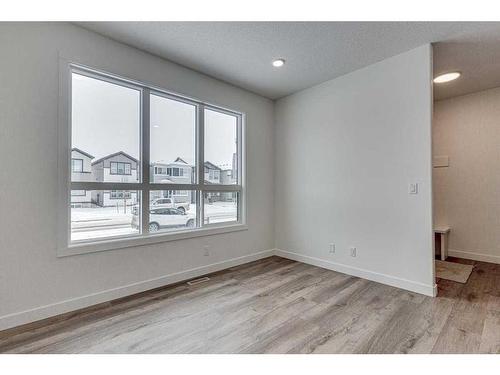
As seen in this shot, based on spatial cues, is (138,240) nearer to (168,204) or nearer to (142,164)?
(168,204)

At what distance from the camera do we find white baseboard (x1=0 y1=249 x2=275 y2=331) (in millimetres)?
1975

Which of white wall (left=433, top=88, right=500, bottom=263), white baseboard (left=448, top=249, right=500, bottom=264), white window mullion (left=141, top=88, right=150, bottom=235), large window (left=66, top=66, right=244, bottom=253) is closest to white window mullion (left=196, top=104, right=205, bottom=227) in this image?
large window (left=66, top=66, right=244, bottom=253)

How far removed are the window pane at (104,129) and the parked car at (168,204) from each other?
1.08 feet

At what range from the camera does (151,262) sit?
8.97 feet

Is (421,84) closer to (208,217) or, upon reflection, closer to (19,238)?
(208,217)

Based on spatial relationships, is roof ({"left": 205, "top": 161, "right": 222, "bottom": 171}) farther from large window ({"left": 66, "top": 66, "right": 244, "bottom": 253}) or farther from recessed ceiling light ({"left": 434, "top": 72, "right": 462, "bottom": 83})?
recessed ceiling light ({"left": 434, "top": 72, "right": 462, "bottom": 83})

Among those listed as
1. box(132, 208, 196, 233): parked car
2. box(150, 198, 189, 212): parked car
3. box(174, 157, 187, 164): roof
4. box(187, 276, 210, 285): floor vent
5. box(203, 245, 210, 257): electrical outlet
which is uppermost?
box(174, 157, 187, 164): roof

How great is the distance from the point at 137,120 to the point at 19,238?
149 cm

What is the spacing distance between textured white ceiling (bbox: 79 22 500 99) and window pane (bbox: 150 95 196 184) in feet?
1.75

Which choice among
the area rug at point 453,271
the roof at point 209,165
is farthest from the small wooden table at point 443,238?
the roof at point 209,165

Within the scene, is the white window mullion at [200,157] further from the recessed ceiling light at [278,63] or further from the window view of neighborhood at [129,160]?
the recessed ceiling light at [278,63]

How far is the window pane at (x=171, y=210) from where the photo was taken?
9.36ft

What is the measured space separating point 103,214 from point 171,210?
72 centimetres

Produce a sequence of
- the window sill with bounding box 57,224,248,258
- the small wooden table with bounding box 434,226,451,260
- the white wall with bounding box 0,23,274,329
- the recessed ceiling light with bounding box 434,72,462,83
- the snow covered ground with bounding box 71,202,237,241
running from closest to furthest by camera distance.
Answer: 1. the white wall with bounding box 0,23,274,329
2. the window sill with bounding box 57,224,248,258
3. the snow covered ground with bounding box 71,202,237,241
4. the recessed ceiling light with bounding box 434,72,462,83
5. the small wooden table with bounding box 434,226,451,260
